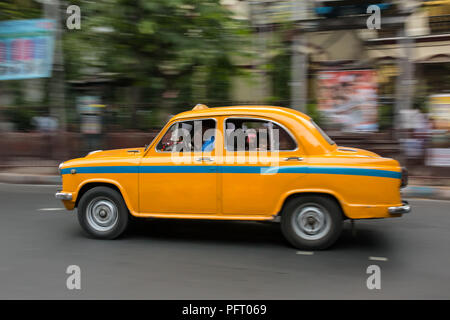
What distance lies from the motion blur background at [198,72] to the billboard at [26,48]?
0.03 metres

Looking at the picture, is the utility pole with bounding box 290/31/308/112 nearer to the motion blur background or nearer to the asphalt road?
the motion blur background

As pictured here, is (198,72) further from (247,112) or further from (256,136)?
(256,136)

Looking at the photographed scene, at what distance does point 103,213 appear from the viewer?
6.27 m

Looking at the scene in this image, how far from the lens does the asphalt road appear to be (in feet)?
14.7

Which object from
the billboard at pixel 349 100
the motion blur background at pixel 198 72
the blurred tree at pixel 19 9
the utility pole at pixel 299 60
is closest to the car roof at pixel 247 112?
the motion blur background at pixel 198 72

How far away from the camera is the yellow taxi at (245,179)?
5.46 m

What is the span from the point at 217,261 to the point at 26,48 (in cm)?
1165

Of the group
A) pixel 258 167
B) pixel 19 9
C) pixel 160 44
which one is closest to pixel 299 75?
pixel 160 44

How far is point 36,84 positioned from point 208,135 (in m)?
12.8

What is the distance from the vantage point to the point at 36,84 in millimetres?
16844

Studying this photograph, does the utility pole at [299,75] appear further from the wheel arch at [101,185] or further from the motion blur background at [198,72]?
the wheel arch at [101,185]

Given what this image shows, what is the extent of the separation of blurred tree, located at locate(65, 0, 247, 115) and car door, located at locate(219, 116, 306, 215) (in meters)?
6.83

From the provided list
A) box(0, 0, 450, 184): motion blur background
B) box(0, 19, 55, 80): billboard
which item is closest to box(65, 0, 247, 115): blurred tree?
box(0, 0, 450, 184): motion blur background
